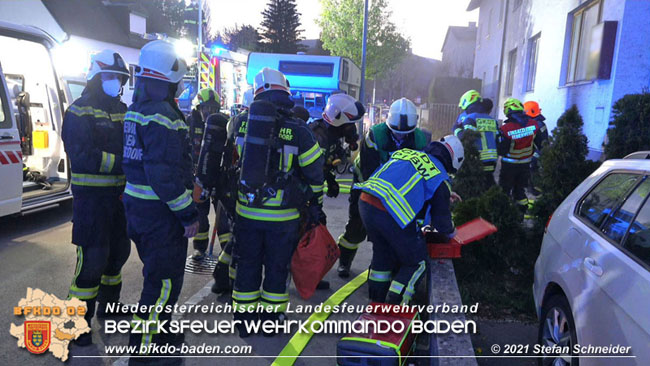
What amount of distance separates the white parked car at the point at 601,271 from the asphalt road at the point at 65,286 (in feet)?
5.43

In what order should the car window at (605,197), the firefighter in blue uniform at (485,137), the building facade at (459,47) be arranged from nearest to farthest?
the car window at (605,197) < the firefighter in blue uniform at (485,137) < the building facade at (459,47)

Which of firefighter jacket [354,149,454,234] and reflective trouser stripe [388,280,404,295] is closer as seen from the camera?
firefighter jacket [354,149,454,234]

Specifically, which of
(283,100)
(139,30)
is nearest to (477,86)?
(139,30)

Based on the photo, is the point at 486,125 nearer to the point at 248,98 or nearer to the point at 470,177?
the point at 470,177

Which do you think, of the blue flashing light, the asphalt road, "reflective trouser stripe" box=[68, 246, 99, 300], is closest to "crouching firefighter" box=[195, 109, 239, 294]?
the asphalt road

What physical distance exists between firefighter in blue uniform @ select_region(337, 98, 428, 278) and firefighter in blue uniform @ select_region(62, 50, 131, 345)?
231cm

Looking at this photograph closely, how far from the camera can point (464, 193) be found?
624cm

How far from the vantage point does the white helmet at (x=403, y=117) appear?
444 cm

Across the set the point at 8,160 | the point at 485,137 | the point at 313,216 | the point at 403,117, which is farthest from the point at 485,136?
the point at 8,160

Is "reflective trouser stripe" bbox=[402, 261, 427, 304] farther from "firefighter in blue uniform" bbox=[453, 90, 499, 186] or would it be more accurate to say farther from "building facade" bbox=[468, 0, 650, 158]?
"building facade" bbox=[468, 0, 650, 158]

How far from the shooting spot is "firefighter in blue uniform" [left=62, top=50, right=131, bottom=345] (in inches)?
138

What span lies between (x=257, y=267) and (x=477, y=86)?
23346 mm

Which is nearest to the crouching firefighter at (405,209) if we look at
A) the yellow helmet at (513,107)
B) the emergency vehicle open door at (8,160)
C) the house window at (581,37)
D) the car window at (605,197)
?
the car window at (605,197)

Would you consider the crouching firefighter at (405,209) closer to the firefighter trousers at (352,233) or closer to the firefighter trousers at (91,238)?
the firefighter trousers at (352,233)
